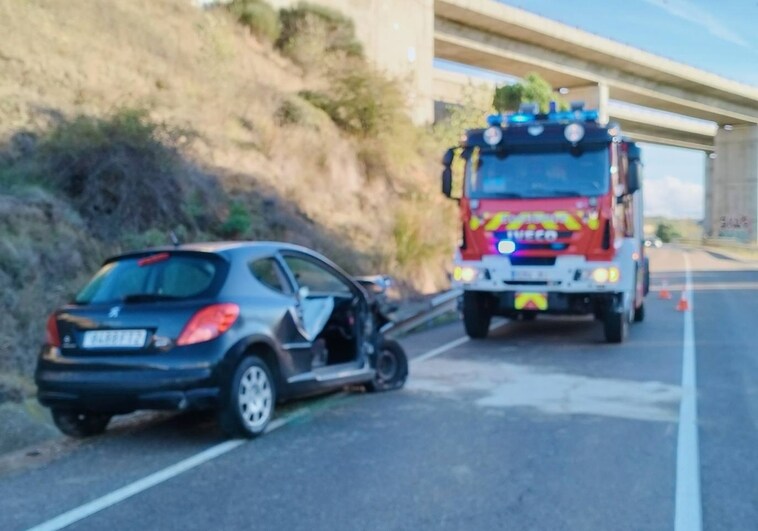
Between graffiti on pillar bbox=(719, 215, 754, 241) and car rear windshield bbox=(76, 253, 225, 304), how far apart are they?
2819 inches

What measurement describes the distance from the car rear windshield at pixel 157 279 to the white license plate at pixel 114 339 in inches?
12.5

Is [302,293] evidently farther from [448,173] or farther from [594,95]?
[594,95]

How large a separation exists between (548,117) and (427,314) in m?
4.70

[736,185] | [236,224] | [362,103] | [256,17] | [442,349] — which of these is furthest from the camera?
[736,185]

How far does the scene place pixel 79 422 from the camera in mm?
7172

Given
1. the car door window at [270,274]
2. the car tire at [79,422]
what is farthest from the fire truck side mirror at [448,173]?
the car tire at [79,422]

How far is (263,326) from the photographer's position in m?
7.05

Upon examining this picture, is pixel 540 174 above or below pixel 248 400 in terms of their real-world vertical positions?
above

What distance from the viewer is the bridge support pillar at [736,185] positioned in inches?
2695

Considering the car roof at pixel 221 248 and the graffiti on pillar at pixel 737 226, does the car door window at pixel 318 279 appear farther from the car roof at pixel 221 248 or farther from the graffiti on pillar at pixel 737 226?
the graffiti on pillar at pixel 737 226

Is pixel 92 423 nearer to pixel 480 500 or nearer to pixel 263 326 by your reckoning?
pixel 263 326

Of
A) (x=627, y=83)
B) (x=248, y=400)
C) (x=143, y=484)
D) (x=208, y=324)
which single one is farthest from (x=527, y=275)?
(x=627, y=83)

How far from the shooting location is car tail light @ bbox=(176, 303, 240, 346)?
21.3 feet

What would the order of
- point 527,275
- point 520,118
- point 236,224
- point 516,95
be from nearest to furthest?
point 527,275, point 520,118, point 236,224, point 516,95
